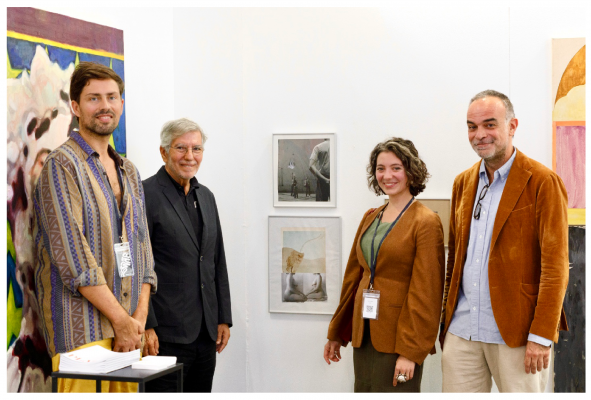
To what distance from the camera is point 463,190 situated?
296 cm

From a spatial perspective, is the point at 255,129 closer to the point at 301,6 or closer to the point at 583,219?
the point at 301,6

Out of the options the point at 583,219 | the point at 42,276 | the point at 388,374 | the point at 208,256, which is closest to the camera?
the point at 42,276

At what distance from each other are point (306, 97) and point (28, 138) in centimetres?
183

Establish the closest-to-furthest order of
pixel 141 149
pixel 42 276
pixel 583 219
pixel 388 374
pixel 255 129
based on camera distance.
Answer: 1. pixel 42 276
2. pixel 388 374
3. pixel 583 219
4. pixel 141 149
5. pixel 255 129

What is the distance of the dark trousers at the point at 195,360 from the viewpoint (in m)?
3.13

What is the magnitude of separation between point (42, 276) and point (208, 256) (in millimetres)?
956

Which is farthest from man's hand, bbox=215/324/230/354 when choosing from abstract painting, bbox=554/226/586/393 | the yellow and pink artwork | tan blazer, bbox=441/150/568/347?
the yellow and pink artwork

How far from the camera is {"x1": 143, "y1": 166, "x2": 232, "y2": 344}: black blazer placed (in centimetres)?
313

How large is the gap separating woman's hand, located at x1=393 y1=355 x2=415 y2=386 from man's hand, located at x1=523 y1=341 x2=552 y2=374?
0.53m

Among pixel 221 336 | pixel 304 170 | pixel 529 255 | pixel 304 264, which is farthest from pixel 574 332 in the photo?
pixel 221 336

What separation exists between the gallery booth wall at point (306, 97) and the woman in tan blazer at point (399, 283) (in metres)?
0.83

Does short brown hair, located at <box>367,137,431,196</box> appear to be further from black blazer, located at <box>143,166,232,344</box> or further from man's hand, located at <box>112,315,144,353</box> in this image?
man's hand, located at <box>112,315,144,353</box>

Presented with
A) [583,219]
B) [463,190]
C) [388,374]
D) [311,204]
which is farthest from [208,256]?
[583,219]

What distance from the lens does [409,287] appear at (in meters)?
2.86
